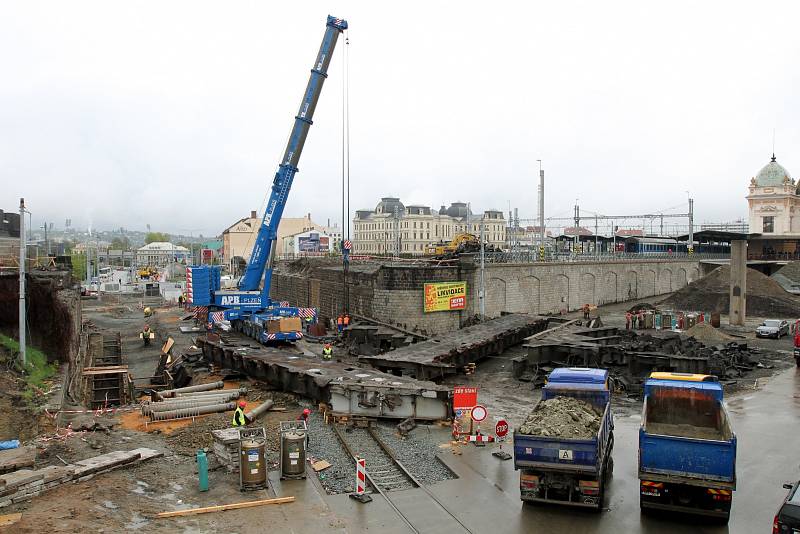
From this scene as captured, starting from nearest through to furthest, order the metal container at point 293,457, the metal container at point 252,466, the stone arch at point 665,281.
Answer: the metal container at point 252,466, the metal container at point 293,457, the stone arch at point 665,281

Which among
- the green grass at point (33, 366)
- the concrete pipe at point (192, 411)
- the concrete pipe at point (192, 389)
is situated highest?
the green grass at point (33, 366)

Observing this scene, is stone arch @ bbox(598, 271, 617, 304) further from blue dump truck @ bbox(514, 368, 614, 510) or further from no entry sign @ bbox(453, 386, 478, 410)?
blue dump truck @ bbox(514, 368, 614, 510)

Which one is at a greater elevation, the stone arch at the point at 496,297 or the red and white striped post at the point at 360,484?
the stone arch at the point at 496,297

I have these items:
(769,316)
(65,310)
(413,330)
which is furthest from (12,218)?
(769,316)

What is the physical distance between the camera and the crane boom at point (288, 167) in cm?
3086

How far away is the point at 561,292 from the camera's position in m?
50.0

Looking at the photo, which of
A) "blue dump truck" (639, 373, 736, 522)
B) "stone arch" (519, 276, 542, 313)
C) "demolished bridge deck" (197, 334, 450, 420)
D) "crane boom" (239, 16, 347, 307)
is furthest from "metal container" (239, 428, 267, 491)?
"stone arch" (519, 276, 542, 313)

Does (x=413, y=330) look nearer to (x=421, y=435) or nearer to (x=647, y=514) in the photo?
(x=421, y=435)

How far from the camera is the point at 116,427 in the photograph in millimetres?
15477

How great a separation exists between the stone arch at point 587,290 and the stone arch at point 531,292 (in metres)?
7.73

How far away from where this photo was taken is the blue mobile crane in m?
30.7

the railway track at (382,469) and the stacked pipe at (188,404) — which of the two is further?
the stacked pipe at (188,404)

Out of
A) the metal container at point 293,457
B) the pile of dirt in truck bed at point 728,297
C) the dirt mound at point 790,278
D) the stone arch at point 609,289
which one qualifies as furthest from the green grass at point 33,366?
the dirt mound at point 790,278

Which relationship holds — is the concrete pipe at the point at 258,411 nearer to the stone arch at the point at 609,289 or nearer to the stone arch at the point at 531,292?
the stone arch at the point at 531,292
